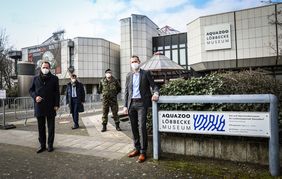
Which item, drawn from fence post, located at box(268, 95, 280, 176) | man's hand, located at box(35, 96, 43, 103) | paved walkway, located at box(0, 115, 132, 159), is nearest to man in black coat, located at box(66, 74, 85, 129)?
paved walkway, located at box(0, 115, 132, 159)

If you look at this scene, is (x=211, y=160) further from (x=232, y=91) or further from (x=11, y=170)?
(x=11, y=170)

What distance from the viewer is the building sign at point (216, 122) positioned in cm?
349

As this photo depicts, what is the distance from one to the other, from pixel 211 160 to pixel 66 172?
254 cm

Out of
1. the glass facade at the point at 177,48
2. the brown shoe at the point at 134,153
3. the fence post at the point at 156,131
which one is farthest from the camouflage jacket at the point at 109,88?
the glass facade at the point at 177,48

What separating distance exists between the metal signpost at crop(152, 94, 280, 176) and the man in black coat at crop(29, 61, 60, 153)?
100 inches

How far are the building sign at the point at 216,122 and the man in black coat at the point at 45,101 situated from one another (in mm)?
2644

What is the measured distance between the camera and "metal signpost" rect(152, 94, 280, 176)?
11.1 feet

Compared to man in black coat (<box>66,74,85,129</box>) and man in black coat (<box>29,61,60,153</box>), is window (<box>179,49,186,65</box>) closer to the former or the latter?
man in black coat (<box>66,74,85,129</box>)

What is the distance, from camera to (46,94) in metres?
5.20

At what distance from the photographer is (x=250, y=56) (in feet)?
95.8

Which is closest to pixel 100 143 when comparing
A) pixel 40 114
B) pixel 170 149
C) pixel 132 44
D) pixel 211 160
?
pixel 40 114

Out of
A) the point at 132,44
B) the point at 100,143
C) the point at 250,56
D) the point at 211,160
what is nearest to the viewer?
the point at 211,160

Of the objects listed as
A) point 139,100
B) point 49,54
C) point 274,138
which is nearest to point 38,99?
point 139,100

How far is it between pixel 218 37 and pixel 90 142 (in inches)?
1111
